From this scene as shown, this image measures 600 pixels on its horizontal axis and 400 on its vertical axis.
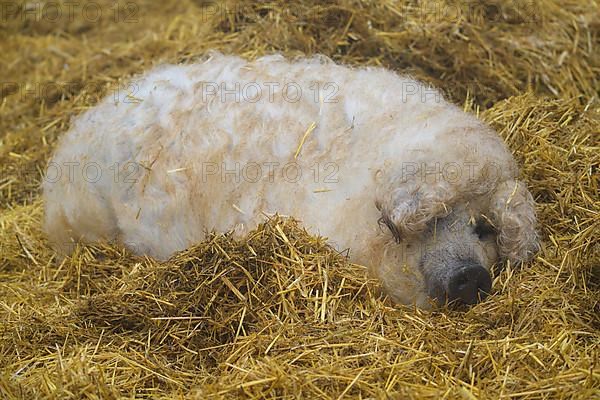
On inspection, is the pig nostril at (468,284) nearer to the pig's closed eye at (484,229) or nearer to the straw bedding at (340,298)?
the straw bedding at (340,298)

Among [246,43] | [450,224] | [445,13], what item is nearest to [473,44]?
[445,13]

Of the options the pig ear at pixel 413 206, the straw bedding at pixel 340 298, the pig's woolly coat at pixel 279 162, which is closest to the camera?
the straw bedding at pixel 340 298

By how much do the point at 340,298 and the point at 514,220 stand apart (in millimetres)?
1002

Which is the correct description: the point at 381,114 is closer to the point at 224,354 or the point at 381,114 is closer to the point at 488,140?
the point at 488,140

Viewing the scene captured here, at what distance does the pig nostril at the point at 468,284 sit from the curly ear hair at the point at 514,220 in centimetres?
30

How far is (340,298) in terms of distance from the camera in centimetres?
403

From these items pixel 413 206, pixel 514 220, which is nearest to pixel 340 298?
pixel 413 206

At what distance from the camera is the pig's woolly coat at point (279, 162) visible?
166 inches

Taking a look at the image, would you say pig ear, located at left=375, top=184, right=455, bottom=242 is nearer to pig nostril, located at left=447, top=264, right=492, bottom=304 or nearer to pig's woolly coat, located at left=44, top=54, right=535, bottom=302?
pig's woolly coat, located at left=44, top=54, right=535, bottom=302

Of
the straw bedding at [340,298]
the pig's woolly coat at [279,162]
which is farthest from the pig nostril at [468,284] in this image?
the pig's woolly coat at [279,162]

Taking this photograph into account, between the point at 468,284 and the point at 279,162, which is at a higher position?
the point at 279,162

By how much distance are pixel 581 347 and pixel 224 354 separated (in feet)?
5.31

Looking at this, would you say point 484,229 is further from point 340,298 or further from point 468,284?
point 340,298

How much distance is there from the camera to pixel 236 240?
433 centimetres
